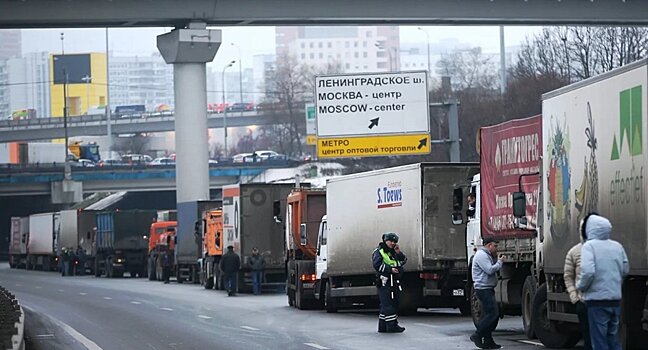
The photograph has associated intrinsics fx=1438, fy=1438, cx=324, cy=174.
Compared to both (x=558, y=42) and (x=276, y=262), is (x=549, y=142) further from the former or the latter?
(x=558, y=42)

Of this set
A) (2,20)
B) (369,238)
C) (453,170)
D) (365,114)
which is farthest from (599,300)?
(2,20)

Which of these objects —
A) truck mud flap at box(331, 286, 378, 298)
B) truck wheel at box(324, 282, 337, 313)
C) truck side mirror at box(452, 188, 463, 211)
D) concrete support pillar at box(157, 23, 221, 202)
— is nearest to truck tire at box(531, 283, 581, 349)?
truck side mirror at box(452, 188, 463, 211)

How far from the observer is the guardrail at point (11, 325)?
61.1ft

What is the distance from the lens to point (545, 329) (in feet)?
63.2

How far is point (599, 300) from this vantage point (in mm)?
13758

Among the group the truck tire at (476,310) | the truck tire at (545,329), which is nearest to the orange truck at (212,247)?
the truck tire at (476,310)

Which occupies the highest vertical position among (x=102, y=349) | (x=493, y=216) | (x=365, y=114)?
(x=365, y=114)

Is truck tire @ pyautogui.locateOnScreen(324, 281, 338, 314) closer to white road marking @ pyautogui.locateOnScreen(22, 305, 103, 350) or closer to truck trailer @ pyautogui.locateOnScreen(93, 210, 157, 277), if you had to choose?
white road marking @ pyautogui.locateOnScreen(22, 305, 103, 350)

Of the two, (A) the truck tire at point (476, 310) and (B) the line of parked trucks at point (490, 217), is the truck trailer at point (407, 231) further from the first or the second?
(A) the truck tire at point (476, 310)

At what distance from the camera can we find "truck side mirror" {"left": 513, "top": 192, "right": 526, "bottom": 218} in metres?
19.8

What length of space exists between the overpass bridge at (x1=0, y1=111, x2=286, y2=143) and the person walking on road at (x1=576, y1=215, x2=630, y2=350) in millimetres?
116427

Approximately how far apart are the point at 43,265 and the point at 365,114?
151 feet

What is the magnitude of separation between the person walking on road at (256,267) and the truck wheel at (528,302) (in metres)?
23.1

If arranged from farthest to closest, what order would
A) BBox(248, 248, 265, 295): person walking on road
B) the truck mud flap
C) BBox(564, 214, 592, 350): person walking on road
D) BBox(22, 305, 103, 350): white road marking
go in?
BBox(248, 248, 265, 295): person walking on road, the truck mud flap, BBox(22, 305, 103, 350): white road marking, BBox(564, 214, 592, 350): person walking on road
